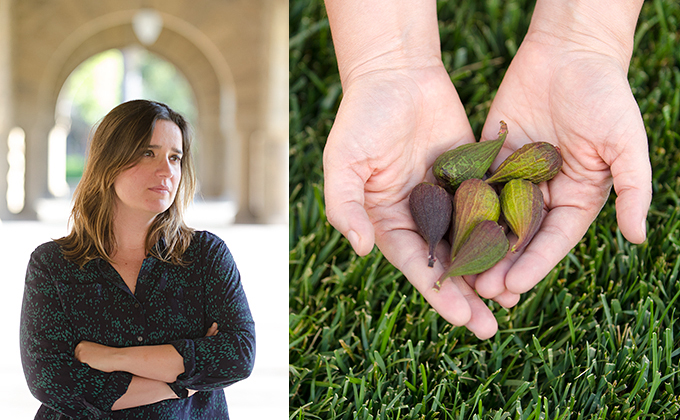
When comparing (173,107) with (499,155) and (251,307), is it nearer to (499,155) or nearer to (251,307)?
(251,307)

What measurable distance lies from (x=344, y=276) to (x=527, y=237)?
483 mm

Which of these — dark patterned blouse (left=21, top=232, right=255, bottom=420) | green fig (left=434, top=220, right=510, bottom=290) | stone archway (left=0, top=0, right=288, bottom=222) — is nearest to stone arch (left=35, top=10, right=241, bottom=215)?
stone archway (left=0, top=0, right=288, bottom=222)

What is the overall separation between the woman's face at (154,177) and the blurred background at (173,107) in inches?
1.9

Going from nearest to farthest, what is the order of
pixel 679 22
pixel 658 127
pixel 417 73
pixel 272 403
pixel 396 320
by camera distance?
pixel 272 403, pixel 417 73, pixel 396 320, pixel 658 127, pixel 679 22

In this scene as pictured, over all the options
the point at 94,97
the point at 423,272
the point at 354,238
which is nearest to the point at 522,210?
the point at 423,272

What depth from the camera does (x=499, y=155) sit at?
106 cm

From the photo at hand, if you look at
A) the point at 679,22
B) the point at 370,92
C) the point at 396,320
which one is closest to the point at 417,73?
the point at 370,92

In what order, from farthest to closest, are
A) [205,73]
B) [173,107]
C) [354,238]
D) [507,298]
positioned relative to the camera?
1. [205,73]
2. [173,107]
3. [507,298]
4. [354,238]

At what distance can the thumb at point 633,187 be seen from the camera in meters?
0.83

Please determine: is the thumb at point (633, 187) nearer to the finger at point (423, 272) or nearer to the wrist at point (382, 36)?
the finger at point (423, 272)

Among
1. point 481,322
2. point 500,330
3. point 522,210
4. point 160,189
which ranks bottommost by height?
point 500,330

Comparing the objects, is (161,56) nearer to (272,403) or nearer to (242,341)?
(242,341)

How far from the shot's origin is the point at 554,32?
3.75 ft

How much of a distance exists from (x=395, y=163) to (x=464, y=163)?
4.5 inches
